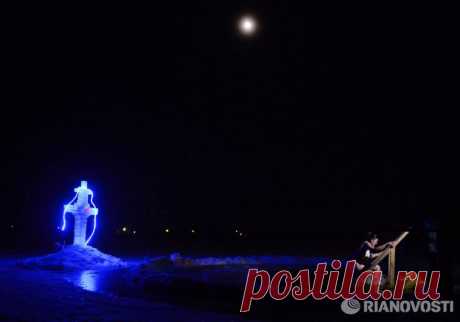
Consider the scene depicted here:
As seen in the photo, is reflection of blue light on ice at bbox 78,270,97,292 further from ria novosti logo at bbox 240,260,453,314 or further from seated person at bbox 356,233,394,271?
seated person at bbox 356,233,394,271

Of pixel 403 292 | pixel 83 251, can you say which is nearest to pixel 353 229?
pixel 83 251

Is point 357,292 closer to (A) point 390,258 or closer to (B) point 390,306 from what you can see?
(B) point 390,306

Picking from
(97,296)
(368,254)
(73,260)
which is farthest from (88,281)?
(368,254)

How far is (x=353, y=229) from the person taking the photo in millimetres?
60656

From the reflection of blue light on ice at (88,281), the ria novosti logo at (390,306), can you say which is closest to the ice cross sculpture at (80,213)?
the reflection of blue light on ice at (88,281)

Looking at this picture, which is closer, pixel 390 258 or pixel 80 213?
pixel 390 258

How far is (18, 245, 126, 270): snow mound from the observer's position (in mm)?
22531

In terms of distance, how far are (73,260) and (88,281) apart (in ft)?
22.4

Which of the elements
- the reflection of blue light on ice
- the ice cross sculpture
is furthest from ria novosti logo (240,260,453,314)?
the ice cross sculpture

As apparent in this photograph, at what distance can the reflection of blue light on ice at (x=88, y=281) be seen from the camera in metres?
15.8

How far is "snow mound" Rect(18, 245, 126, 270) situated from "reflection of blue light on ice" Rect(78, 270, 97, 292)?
1.94 meters

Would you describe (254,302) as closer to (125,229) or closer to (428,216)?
(428,216)

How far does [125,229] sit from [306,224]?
2548 cm

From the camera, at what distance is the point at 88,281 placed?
17.6m
